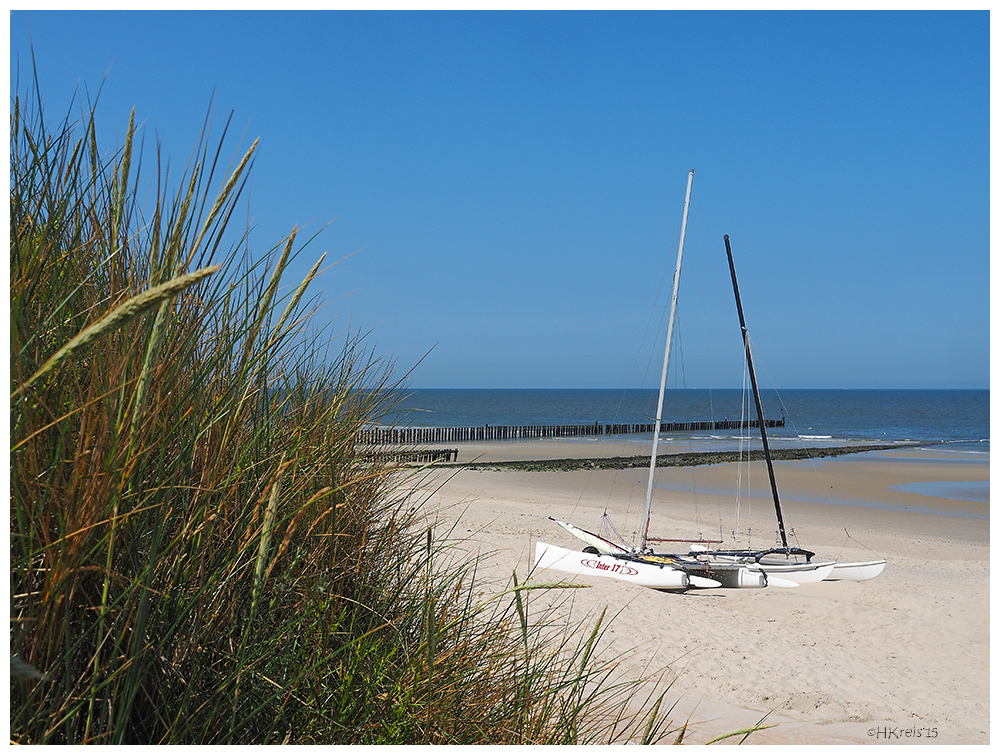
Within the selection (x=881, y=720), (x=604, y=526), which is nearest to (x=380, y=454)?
(x=881, y=720)

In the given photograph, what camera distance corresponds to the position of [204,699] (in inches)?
68.6

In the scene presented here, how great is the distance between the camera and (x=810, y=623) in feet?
30.2

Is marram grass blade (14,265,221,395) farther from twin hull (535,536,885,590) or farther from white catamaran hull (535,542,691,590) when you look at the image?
white catamaran hull (535,542,691,590)

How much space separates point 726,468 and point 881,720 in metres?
27.4

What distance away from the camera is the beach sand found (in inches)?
241

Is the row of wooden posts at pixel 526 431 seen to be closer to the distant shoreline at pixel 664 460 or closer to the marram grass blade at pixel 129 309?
the distant shoreline at pixel 664 460

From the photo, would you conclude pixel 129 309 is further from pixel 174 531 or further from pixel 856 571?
pixel 856 571

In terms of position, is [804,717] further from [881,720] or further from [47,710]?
[47,710]

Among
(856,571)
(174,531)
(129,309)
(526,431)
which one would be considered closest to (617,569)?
(856,571)

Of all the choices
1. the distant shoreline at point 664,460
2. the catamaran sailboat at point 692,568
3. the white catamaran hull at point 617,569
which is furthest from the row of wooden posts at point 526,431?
the white catamaran hull at point 617,569

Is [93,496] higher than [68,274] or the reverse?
the reverse

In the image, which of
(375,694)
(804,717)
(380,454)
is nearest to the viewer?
(375,694)

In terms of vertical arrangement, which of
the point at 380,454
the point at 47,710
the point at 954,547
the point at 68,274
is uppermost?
the point at 68,274

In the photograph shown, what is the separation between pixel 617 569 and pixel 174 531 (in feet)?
33.4
